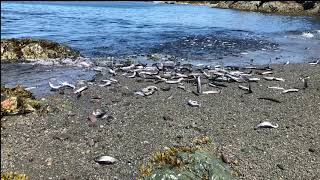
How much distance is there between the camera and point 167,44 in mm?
27672

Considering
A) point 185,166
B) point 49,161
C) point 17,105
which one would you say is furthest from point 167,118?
point 17,105

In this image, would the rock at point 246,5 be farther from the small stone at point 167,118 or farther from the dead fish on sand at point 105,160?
the dead fish on sand at point 105,160

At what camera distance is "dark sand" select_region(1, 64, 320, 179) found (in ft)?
29.7

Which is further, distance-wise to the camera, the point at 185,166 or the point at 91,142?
the point at 91,142

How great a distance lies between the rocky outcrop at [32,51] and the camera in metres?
21.7

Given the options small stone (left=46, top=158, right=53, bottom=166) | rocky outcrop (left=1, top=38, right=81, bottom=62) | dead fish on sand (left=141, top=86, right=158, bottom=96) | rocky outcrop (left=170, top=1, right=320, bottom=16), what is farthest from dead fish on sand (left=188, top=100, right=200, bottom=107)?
rocky outcrop (left=170, top=1, right=320, bottom=16)

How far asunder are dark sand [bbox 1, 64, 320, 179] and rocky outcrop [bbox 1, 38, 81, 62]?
8444 mm

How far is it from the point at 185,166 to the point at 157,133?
229cm

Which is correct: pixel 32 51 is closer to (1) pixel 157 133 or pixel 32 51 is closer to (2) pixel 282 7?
(1) pixel 157 133

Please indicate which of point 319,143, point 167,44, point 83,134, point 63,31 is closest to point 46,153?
point 83,134

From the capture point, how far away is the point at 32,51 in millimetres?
22062

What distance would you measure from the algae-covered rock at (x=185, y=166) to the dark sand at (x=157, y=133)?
1.02ft

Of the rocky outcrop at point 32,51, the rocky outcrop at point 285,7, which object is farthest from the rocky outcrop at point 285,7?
the rocky outcrop at point 32,51

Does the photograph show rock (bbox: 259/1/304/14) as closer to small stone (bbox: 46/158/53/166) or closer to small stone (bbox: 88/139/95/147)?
small stone (bbox: 88/139/95/147)
